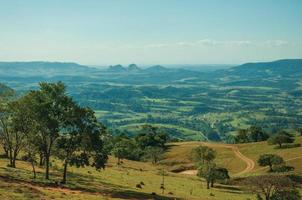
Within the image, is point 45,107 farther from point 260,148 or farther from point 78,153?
point 260,148

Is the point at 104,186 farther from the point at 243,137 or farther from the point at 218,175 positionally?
the point at 243,137

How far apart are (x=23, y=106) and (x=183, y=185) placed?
37.1 meters

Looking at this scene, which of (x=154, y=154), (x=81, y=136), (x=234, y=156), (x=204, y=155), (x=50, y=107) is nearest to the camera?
(x=50, y=107)

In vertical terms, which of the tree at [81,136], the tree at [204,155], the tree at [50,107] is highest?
the tree at [50,107]

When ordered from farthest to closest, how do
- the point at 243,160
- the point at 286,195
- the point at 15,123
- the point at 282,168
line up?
the point at 243,160 < the point at 282,168 < the point at 15,123 < the point at 286,195

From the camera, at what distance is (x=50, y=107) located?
58500mm

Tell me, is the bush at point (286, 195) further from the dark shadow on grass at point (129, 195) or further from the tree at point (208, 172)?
the tree at point (208, 172)

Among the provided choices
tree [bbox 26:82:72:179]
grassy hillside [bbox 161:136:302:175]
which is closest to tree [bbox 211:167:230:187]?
grassy hillside [bbox 161:136:302:175]

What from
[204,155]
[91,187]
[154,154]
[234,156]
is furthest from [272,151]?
[91,187]

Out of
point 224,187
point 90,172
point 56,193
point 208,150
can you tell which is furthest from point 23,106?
point 208,150

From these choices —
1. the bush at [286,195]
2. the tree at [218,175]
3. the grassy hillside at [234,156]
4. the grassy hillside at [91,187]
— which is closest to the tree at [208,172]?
the tree at [218,175]

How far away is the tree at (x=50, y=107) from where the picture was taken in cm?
5797

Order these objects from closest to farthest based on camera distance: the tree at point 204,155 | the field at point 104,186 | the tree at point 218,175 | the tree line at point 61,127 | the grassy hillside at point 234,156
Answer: the field at point 104,186 < the tree line at point 61,127 < the tree at point 218,175 < the tree at point 204,155 < the grassy hillside at point 234,156

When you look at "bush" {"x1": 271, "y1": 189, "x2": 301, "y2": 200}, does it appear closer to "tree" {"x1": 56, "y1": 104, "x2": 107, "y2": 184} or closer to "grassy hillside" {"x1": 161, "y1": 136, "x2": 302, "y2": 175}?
"tree" {"x1": 56, "y1": 104, "x2": 107, "y2": 184}
